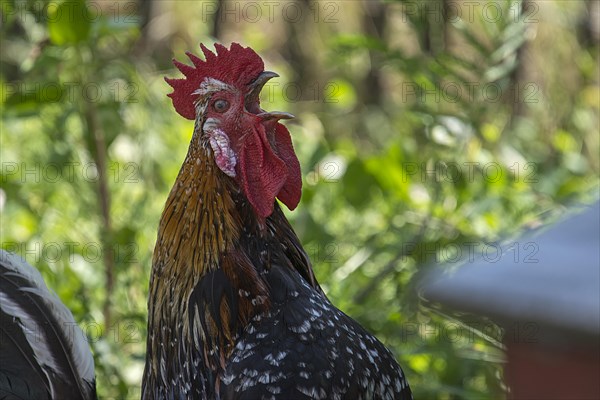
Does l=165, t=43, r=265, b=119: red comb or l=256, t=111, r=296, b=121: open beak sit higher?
l=165, t=43, r=265, b=119: red comb

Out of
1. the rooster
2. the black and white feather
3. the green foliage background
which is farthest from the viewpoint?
the green foliage background

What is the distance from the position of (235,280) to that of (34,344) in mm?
781

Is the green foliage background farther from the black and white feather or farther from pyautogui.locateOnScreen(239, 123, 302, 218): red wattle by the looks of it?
pyautogui.locateOnScreen(239, 123, 302, 218): red wattle

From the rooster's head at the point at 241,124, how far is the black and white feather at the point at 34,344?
76 cm

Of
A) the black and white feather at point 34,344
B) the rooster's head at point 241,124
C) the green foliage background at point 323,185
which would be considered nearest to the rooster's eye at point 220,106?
the rooster's head at point 241,124

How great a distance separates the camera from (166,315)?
254cm

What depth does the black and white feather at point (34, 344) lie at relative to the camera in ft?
9.00

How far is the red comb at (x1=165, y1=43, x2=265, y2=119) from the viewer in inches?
100

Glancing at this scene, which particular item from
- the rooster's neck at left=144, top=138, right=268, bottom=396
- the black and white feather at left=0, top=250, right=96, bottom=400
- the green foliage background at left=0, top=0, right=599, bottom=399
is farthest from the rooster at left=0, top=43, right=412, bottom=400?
the green foliage background at left=0, top=0, right=599, bottom=399

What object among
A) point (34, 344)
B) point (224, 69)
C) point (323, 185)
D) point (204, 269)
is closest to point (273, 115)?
point (224, 69)

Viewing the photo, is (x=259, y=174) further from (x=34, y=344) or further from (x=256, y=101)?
(x=34, y=344)

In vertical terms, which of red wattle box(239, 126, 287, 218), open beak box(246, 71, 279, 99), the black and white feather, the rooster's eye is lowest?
the black and white feather

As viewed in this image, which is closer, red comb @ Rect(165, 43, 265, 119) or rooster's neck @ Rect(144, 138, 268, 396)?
rooster's neck @ Rect(144, 138, 268, 396)

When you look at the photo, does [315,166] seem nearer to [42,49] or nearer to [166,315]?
[42,49]
